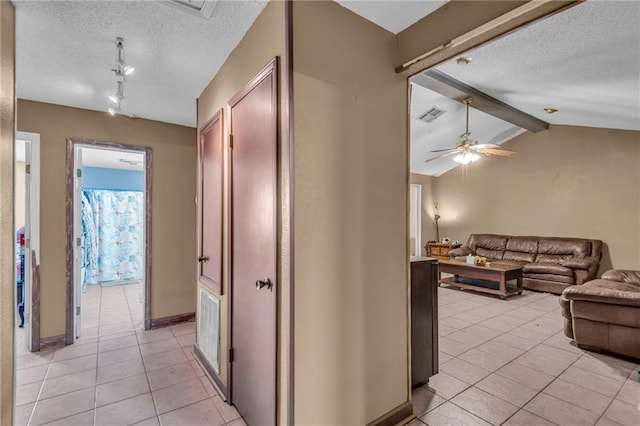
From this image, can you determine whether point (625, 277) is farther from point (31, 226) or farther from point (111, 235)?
point (111, 235)

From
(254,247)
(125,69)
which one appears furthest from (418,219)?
(125,69)

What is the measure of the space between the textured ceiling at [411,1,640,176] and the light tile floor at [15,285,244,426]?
10.7ft

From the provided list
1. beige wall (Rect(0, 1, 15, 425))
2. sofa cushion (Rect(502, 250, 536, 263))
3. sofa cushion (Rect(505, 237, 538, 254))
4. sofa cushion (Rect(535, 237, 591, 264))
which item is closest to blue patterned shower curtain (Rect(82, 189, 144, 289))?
beige wall (Rect(0, 1, 15, 425))

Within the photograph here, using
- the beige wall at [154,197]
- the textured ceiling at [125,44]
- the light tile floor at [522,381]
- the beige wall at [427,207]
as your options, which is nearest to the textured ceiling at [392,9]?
the textured ceiling at [125,44]

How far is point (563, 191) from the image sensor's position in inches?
239

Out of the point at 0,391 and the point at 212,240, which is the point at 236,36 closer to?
the point at 212,240

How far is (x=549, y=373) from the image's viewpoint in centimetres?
261

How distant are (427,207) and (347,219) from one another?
7.04 metres

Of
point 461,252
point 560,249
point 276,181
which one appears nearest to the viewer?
point 276,181

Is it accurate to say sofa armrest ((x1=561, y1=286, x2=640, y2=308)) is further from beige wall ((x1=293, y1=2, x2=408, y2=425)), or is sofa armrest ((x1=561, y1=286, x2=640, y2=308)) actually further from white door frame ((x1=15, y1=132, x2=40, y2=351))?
white door frame ((x1=15, y1=132, x2=40, y2=351))

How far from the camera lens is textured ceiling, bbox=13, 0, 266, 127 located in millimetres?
1832

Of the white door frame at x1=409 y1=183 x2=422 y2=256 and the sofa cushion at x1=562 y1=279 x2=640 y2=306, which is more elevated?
the white door frame at x1=409 y1=183 x2=422 y2=256

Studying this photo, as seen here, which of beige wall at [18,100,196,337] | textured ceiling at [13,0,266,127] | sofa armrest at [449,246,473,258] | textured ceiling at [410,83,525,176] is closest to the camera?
textured ceiling at [13,0,266,127]

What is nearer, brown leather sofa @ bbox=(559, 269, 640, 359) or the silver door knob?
the silver door knob
